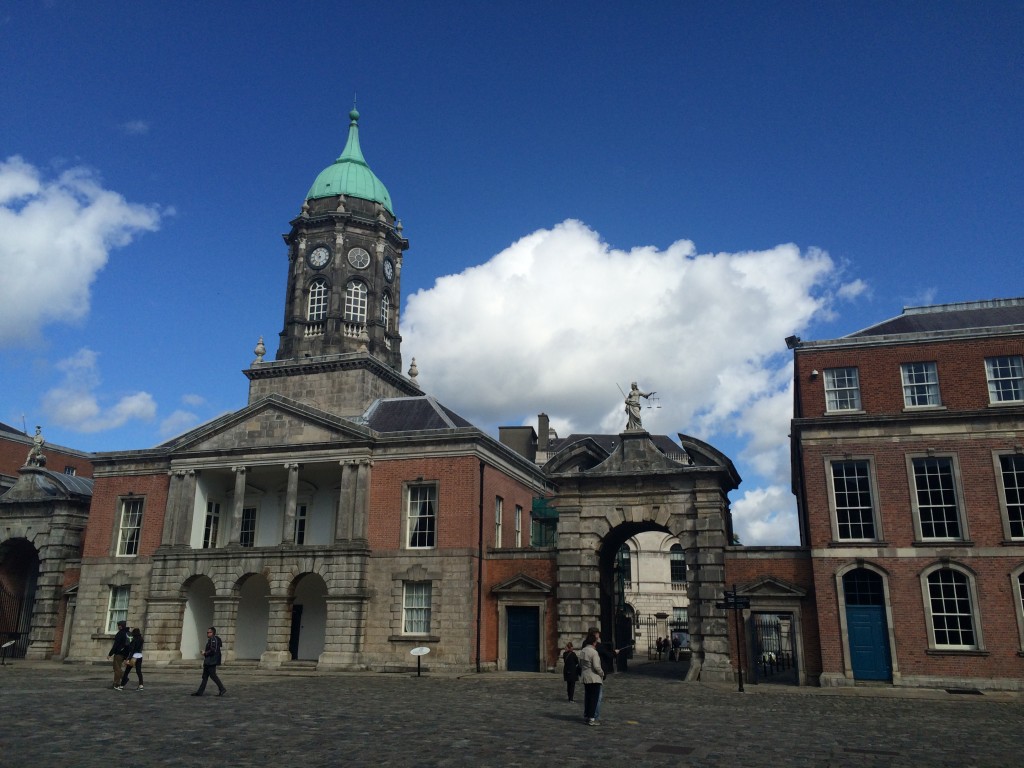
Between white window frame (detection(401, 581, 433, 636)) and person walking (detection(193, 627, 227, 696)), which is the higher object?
white window frame (detection(401, 581, 433, 636))

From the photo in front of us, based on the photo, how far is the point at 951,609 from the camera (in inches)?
985

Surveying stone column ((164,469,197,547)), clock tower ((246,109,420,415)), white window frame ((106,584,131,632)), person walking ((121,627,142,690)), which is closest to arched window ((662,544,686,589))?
clock tower ((246,109,420,415))

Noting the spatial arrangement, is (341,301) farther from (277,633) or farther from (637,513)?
(637,513)

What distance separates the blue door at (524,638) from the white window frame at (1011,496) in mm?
15978

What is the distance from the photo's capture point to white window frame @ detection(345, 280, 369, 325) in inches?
1658

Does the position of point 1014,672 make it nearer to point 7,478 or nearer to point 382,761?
point 382,761

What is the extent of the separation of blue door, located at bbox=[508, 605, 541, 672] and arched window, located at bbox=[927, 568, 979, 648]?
13.4m

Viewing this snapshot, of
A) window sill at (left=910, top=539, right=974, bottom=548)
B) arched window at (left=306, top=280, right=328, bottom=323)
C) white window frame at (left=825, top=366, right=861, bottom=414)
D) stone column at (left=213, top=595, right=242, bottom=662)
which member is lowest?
stone column at (left=213, top=595, right=242, bottom=662)

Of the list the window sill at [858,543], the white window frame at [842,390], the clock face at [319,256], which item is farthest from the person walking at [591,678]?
the clock face at [319,256]

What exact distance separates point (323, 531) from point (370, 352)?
10115 mm

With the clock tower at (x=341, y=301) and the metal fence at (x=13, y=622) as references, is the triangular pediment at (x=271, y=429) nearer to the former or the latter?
the clock tower at (x=341, y=301)

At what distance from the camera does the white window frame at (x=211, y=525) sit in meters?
36.0

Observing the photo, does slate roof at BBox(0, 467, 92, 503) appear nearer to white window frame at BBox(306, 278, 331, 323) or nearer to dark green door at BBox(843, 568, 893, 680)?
white window frame at BBox(306, 278, 331, 323)

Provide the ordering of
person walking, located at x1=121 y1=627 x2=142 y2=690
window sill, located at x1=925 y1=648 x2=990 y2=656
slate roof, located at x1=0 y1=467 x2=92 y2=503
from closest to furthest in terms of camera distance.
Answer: person walking, located at x1=121 y1=627 x2=142 y2=690 → window sill, located at x1=925 y1=648 x2=990 y2=656 → slate roof, located at x1=0 y1=467 x2=92 y2=503
